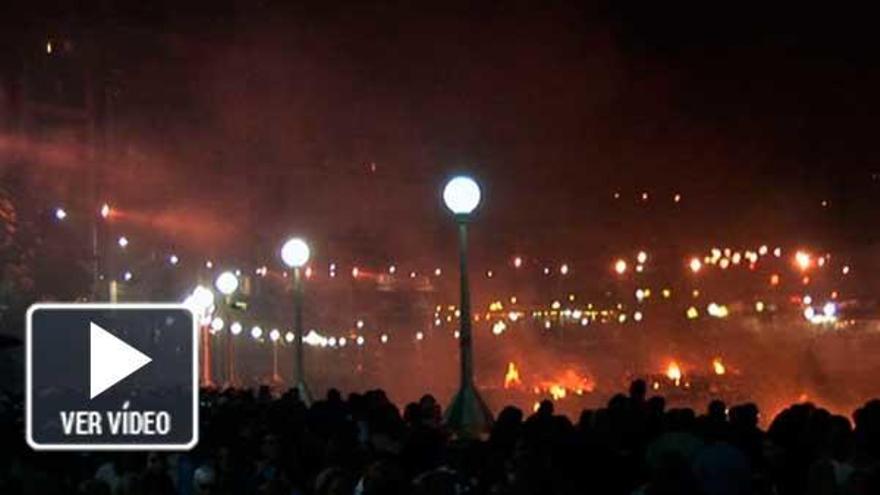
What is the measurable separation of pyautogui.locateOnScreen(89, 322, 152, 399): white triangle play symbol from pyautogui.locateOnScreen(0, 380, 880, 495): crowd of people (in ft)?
6.43

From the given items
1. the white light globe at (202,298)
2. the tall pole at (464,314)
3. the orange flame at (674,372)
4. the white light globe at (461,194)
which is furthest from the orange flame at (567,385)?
the white light globe at (461,194)

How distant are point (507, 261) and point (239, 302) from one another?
36.1 meters

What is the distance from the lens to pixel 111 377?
7270 mm

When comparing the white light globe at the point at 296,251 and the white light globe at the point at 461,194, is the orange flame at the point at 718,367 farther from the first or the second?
the white light globe at the point at 461,194

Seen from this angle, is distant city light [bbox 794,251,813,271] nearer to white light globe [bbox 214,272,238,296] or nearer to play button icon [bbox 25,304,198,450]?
white light globe [bbox 214,272,238,296]

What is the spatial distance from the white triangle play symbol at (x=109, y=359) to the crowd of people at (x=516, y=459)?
1961 mm

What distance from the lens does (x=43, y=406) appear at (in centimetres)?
709

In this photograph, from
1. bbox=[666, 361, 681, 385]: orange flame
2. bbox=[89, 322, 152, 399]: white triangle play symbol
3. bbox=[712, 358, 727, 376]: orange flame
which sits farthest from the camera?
bbox=[712, 358, 727, 376]: orange flame

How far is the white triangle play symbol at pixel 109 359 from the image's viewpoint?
725 cm

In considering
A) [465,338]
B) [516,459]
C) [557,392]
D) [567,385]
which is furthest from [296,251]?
[567,385]

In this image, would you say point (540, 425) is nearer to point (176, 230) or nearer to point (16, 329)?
point (16, 329)

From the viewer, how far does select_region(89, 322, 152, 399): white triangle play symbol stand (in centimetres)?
725

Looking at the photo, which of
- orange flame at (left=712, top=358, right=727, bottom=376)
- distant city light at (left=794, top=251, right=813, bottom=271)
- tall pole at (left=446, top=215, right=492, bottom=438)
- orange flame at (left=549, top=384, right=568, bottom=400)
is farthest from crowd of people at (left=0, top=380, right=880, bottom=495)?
distant city light at (left=794, top=251, right=813, bottom=271)

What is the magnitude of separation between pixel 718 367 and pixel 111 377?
5791cm
